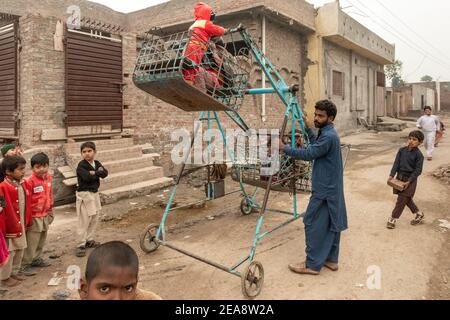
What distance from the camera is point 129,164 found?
805 cm

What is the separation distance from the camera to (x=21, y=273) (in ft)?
13.2

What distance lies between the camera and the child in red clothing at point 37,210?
4164 mm

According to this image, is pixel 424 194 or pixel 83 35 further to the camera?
pixel 83 35

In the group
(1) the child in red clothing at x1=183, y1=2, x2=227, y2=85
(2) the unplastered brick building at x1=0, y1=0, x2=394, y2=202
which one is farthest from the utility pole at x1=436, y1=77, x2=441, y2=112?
(1) the child in red clothing at x1=183, y1=2, x2=227, y2=85

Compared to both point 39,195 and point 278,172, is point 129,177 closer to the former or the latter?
point 39,195

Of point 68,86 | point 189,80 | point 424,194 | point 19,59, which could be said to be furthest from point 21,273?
point 424,194

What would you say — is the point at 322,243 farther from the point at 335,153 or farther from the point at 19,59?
the point at 19,59

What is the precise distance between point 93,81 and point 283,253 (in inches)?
228

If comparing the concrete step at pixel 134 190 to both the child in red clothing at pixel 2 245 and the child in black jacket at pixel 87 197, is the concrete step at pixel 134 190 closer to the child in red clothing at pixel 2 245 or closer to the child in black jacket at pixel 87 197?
the child in black jacket at pixel 87 197

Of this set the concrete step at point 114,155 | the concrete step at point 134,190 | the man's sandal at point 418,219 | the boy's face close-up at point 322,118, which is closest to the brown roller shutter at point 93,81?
the concrete step at point 114,155

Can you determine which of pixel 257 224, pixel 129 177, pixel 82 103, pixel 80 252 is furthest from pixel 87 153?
pixel 82 103

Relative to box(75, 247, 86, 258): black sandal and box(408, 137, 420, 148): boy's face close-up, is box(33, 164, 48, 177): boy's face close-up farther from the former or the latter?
box(408, 137, 420, 148): boy's face close-up

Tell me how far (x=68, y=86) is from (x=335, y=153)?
19.2 feet

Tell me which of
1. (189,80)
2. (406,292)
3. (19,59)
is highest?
(19,59)
